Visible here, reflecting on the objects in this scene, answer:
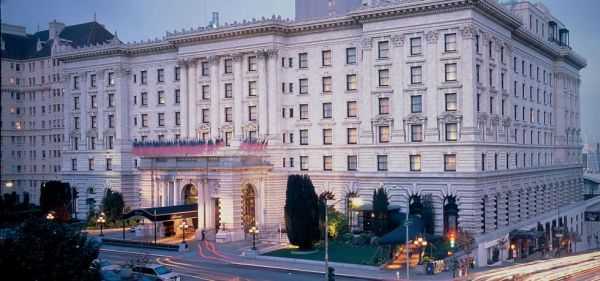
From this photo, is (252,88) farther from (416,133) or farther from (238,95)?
(416,133)

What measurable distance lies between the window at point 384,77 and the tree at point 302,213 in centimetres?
1414

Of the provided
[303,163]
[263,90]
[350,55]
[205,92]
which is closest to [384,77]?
[350,55]

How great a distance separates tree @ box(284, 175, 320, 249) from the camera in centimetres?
5994

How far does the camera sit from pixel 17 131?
113062 mm

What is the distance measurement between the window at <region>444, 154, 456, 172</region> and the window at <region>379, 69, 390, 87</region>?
9843mm

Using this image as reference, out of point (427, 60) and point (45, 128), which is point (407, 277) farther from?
point (45, 128)

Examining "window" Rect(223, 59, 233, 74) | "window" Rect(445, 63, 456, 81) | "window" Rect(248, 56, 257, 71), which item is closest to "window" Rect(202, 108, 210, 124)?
"window" Rect(223, 59, 233, 74)

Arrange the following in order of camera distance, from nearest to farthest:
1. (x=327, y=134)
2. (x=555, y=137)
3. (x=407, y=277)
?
(x=407, y=277) → (x=327, y=134) → (x=555, y=137)

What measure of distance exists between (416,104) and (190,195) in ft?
92.8

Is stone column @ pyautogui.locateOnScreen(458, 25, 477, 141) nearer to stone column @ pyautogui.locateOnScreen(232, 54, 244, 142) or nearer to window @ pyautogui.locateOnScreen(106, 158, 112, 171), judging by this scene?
stone column @ pyautogui.locateOnScreen(232, 54, 244, 142)

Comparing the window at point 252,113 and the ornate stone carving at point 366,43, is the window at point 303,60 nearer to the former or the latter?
the window at point 252,113

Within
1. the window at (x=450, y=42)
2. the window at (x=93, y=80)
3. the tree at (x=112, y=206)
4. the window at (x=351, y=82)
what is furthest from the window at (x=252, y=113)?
the window at (x=93, y=80)

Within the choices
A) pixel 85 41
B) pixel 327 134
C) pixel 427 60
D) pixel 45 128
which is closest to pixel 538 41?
pixel 427 60

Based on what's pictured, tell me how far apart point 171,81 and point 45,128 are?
128ft
